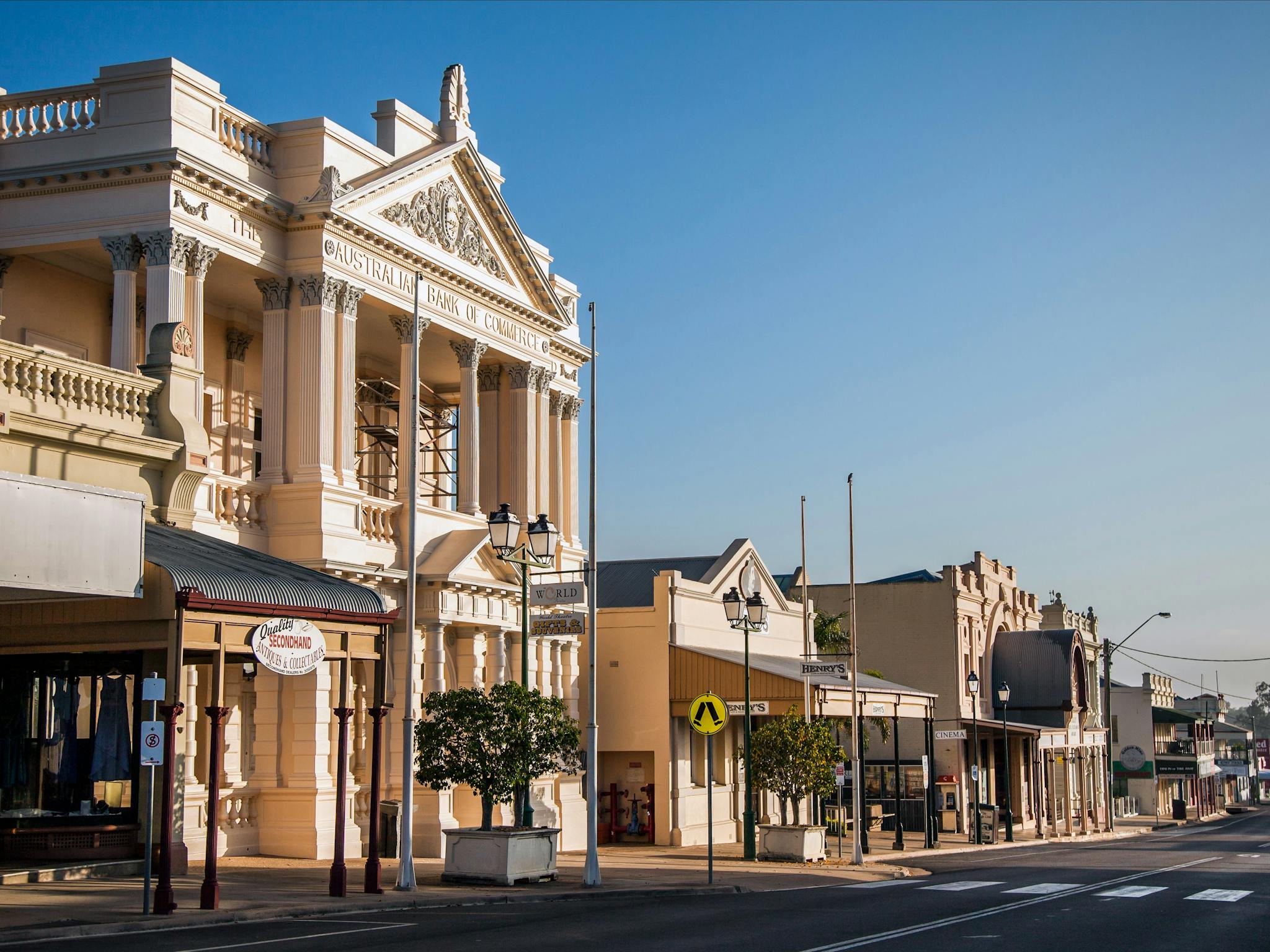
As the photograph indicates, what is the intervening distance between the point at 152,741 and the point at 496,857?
7880 mm

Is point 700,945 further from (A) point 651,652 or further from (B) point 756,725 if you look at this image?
(B) point 756,725

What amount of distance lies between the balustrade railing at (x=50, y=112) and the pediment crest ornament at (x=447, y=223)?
631 cm

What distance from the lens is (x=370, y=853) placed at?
20.8 m

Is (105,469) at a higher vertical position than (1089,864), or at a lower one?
higher

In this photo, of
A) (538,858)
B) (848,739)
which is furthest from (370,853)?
(848,739)

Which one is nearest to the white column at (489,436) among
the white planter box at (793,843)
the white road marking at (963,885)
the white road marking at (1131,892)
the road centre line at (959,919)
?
the white planter box at (793,843)

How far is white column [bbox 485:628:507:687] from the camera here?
113 ft

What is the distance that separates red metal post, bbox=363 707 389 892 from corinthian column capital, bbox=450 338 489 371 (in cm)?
→ 1531

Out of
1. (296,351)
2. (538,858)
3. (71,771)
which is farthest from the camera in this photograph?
(296,351)

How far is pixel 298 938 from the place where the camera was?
15500mm

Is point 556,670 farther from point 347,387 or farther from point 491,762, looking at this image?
point 491,762

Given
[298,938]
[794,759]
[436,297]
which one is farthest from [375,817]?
[436,297]

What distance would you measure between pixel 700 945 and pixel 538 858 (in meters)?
8.68

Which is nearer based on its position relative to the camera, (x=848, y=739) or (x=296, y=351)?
(x=296, y=351)
